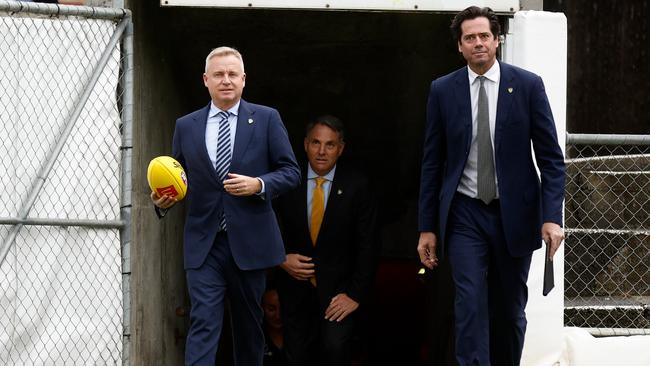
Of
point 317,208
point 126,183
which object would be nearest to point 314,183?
point 317,208

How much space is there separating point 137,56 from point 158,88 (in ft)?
2.57

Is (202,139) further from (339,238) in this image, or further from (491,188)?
(339,238)

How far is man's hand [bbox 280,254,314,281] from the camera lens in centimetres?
861

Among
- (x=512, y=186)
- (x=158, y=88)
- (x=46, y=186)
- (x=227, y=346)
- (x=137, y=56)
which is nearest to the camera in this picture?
(x=512, y=186)

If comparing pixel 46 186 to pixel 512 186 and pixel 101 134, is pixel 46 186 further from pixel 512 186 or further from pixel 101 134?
pixel 512 186

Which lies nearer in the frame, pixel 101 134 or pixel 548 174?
pixel 548 174

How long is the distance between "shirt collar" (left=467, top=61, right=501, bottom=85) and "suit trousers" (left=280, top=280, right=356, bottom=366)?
243 centimetres

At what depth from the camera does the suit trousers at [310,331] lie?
336 inches

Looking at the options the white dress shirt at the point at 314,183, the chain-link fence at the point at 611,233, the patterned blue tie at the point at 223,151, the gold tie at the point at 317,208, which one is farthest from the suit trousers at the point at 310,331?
the patterned blue tie at the point at 223,151

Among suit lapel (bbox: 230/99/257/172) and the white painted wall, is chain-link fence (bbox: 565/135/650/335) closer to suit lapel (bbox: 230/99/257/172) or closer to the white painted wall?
the white painted wall

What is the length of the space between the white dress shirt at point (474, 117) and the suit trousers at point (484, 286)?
0.06 metres

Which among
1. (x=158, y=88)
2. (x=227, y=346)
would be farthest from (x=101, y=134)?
(x=227, y=346)

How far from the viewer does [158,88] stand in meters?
9.14

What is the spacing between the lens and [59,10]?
758 cm
